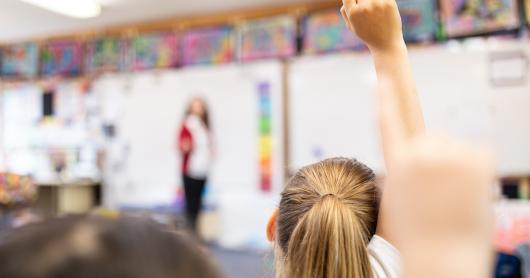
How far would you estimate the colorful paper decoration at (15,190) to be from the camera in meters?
4.37

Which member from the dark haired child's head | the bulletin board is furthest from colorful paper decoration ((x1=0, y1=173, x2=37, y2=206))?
the dark haired child's head

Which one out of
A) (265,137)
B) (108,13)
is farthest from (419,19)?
(108,13)

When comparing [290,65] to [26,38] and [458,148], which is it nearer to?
[26,38]

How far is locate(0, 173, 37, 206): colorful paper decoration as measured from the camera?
4.37 metres

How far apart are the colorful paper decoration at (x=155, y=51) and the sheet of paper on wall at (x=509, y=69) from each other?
277 cm

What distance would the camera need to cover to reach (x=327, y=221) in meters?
0.61

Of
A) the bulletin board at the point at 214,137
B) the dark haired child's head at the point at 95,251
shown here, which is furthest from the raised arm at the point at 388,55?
the bulletin board at the point at 214,137

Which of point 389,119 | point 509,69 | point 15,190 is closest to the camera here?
point 389,119

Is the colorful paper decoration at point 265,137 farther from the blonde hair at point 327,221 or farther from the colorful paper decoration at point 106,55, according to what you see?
the blonde hair at point 327,221

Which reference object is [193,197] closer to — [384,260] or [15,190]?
[15,190]

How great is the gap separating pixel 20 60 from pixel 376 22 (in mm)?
5740

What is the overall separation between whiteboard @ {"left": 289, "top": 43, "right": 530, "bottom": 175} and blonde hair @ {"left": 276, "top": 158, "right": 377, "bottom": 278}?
2.57 metres

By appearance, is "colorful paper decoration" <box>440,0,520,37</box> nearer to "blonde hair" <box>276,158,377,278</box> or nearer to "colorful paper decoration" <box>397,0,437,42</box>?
"colorful paper decoration" <box>397,0,437,42</box>

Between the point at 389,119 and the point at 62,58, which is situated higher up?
the point at 62,58
